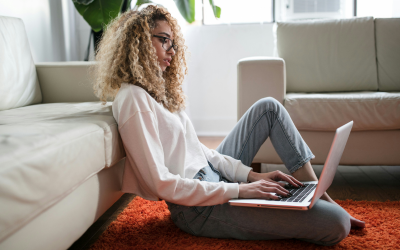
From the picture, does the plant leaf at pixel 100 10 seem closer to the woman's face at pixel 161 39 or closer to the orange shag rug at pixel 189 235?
the woman's face at pixel 161 39

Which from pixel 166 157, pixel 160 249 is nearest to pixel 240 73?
pixel 166 157

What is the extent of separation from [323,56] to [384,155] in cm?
79

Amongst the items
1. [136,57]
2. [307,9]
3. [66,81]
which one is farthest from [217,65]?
[136,57]

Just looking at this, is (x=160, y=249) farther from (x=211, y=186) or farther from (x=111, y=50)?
(x=111, y=50)

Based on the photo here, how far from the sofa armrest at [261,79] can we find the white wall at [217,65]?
1.29 metres

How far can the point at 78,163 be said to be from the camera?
29.5 inches

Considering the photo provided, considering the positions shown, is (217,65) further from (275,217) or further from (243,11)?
(275,217)

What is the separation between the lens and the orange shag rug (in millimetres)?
972

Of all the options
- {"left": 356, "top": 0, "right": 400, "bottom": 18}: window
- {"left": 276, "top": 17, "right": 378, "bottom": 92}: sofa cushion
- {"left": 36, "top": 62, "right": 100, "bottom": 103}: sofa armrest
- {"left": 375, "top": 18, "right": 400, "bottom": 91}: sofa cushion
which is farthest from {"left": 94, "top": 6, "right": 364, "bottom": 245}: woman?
{"left": 356, "top": 0, "right": 400, "bottom": 18}: window

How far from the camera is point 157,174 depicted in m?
0.84

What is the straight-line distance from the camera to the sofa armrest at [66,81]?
1.66 metres

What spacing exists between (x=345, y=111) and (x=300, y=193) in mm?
748

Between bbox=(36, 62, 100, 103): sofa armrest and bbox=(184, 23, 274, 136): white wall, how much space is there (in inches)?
52.8

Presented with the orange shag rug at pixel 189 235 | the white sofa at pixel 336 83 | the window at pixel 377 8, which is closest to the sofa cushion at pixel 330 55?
the white sofa at pixel 336 83
